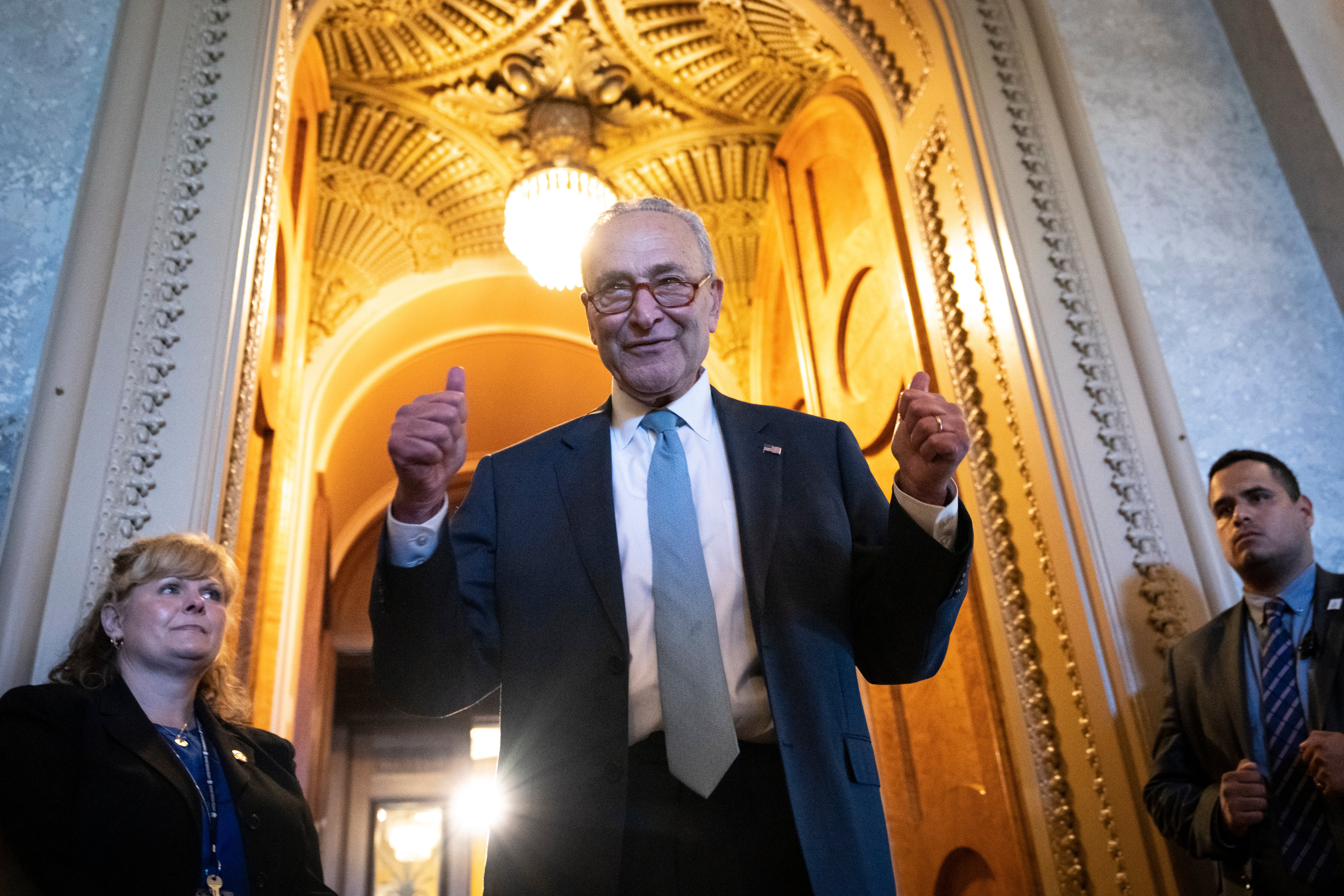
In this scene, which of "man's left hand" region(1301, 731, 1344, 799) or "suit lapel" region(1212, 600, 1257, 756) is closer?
"man's left hand" region(1301, 731, 1344, 799)

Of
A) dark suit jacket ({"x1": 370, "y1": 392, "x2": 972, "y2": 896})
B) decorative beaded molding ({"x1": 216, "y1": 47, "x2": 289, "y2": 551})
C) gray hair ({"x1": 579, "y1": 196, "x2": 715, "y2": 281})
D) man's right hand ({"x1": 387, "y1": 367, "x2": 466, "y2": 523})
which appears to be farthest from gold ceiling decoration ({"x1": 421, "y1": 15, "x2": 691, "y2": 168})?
man's right hand ({"x1": 387, "y1": 367, "x2": 466, "y2": 523})

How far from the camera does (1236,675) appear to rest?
2158 mm

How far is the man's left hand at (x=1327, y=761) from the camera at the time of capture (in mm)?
1814

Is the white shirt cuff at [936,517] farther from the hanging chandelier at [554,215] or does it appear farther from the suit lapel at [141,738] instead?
the hanging chandelier at [554,215]

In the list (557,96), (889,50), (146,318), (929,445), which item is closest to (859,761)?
(929,445)

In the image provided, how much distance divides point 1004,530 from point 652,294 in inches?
76.1

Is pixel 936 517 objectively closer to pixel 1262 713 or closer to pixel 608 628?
pixel 608 628

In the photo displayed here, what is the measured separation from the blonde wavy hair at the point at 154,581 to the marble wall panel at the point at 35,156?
12.5 inches

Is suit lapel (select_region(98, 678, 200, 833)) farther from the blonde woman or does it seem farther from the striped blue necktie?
the striped blue necktie

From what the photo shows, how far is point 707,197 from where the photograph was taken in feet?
19.9

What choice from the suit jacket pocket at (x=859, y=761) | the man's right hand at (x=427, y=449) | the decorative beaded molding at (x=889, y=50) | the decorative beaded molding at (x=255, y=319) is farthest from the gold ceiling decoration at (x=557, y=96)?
the suit jacket pocket at (x=859, y=761)

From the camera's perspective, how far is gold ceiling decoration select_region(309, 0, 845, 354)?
494cm

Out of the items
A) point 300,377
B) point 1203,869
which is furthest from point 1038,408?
point 300,377

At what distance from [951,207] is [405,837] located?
893 cm
